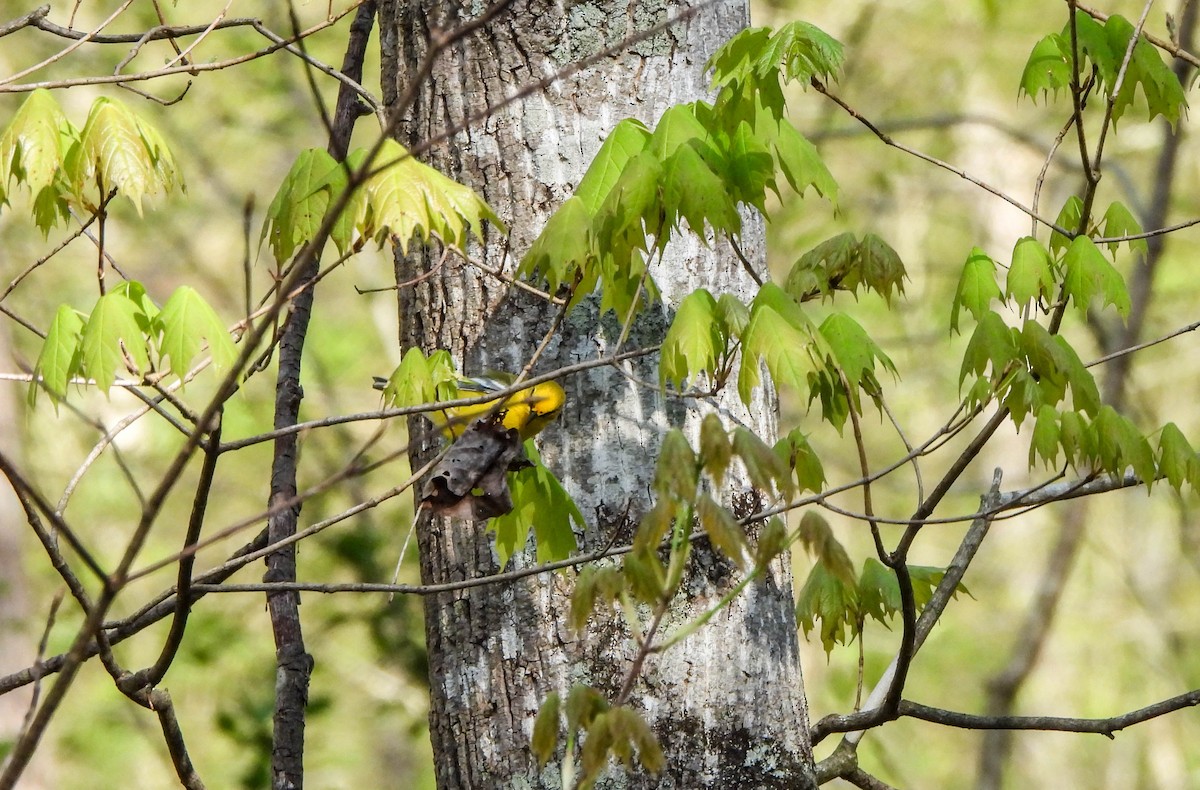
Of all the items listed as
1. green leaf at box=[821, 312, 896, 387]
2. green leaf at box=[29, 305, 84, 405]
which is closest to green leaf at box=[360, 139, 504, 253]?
green leaf at box=[29, 305, 84, 405]

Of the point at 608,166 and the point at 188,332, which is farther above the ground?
the point at 608,166

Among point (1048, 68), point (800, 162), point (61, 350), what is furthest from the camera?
point (1048, 68)

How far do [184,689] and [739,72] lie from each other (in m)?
7.26

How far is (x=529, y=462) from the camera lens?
5.30ft

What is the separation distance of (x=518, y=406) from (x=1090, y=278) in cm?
89

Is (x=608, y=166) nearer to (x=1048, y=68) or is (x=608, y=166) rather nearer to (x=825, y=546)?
(x=825, y=546)

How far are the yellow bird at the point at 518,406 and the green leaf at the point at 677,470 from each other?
511 mm

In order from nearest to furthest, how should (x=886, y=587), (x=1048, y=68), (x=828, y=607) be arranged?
1. (x=1048, y=68)
2. (x=828, y=607)
3. (x=886, y=587)

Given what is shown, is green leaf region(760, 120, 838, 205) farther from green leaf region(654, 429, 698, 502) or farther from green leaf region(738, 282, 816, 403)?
green leaf region(654, 429, 698, 502)

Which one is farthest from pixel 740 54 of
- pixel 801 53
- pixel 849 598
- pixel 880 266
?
pixel 849 598

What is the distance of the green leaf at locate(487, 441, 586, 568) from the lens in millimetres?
1705

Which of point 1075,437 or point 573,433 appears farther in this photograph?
point 573,433

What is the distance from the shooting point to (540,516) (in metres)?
1.71

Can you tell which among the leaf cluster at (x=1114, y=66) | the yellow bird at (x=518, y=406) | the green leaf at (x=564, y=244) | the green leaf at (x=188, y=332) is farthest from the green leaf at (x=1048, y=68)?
the green leaf at (x=188, y=332)
